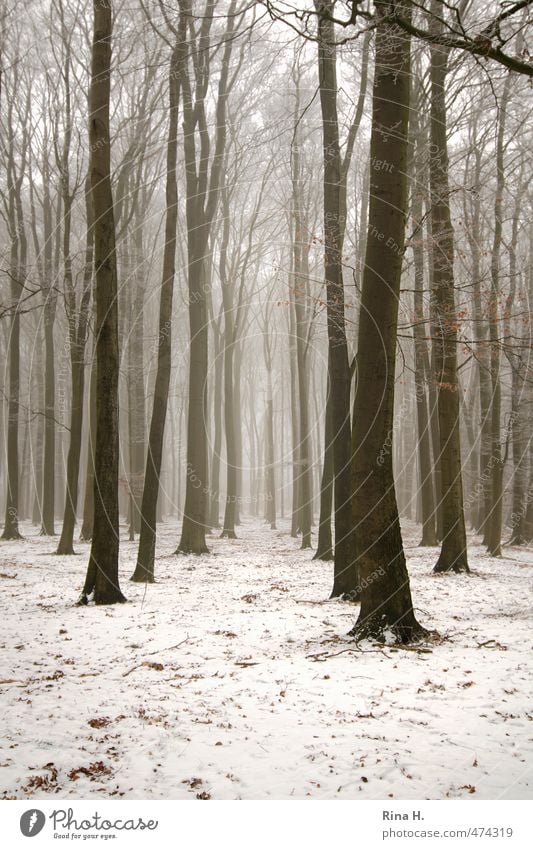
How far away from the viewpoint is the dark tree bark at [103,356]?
933 centimetres

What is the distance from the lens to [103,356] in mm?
9359

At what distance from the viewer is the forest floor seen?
3748 mm

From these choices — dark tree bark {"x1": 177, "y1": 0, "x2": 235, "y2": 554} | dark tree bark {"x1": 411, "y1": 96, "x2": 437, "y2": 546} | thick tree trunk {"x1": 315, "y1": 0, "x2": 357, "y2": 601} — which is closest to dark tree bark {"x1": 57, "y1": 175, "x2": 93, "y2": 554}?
dark tree bark {"x1": 177, "y1": 0, "x2": 235, "y2": 554}

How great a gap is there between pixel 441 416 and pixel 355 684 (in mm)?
7793

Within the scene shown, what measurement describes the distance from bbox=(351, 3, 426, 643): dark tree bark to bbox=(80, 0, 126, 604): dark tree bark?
4.15 metres

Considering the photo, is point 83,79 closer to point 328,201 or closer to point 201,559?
point 328,201

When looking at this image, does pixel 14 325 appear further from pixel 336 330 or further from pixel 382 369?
pixel 382 369

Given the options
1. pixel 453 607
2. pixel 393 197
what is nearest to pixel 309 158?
pixel 393 197

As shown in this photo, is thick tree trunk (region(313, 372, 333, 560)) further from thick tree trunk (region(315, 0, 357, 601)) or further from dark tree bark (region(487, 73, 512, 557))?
dark tree bark (region(487, 73, 512, 557))
